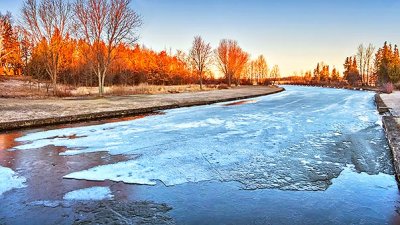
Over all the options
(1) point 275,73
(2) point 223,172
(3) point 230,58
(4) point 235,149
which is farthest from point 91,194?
(1) point 275,73

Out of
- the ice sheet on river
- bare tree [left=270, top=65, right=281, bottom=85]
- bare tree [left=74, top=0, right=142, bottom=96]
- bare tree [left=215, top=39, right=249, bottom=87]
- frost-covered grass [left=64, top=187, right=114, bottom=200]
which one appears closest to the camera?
frost-covered grass [left=64, top=187, right=114, bottom=200]

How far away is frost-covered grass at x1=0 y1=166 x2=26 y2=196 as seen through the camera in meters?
4.84

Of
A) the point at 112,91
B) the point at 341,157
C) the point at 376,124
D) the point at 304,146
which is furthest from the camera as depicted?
the point at 112,91

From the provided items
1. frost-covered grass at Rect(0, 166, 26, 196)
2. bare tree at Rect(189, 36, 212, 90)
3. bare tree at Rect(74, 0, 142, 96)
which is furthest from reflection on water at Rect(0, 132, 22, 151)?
bare tree at Rect(189, 36, 212, 90)

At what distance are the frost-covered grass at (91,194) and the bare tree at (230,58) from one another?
62.2 m

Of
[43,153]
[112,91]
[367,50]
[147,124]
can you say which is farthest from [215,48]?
[43,153]

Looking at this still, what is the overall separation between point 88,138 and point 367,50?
7711 cm

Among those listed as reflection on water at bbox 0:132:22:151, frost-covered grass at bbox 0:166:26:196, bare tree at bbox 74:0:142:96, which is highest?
bare tree at bbox 74:0:142:96

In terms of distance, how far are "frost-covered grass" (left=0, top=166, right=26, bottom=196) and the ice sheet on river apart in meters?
0.77

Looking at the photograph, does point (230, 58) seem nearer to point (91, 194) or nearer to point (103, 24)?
point (103, 24)

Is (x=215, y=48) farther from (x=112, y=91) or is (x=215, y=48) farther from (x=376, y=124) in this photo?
(x=376, y=124)

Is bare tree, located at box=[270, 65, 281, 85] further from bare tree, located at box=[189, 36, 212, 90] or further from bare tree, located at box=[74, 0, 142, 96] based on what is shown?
bare tree, located at box=[74, 0, 142, 96]

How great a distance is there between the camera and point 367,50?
71688 mm

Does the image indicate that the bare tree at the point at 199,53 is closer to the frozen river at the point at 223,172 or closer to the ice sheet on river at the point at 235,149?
the ice sheet on river at the point at 235,149
